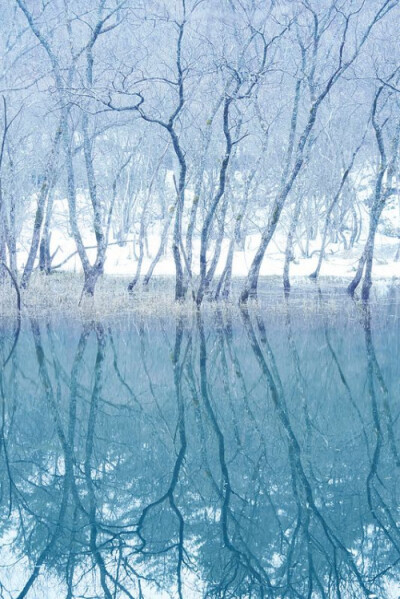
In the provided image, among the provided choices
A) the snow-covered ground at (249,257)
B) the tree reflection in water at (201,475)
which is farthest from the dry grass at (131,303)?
the snow-covered ground at (249,257)

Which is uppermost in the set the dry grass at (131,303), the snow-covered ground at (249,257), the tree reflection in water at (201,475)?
the snow-covered ground at (249,257)

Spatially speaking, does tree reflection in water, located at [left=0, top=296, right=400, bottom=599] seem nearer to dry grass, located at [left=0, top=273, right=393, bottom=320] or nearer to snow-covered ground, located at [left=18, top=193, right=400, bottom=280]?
dry grass, located at [left=0, top=273, right=393, bottom=320]

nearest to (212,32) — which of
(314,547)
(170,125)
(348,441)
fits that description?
(170,125)

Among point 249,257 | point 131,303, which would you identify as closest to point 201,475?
point 131,303

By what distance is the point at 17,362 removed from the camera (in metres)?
10.5

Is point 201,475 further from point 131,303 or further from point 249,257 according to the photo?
point 249,257

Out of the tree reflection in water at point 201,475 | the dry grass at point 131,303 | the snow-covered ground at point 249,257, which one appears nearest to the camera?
the tree reflection in water at point 201,475

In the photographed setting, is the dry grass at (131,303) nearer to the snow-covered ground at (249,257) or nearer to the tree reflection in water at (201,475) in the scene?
the tree reflection in water at (201,475)

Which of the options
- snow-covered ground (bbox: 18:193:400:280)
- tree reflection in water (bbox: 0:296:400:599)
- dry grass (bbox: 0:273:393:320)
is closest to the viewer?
tree reflection in water (bbox: 0:296:400:599)

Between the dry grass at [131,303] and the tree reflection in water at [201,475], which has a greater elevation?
the dry grass at [131,303]

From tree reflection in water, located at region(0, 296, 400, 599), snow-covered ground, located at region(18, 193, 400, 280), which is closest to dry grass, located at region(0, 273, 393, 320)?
tree reflection in water, located at region(0, 296, 400, 599)

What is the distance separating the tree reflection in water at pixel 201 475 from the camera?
411 centimetres

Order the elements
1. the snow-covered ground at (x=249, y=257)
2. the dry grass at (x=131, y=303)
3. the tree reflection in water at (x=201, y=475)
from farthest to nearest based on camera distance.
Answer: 1. the snow-covered ground at (x=249, y=257)
2. the dry grass at (x=131, y=303)
3. the tree reflection in water at (x=201, y=475)

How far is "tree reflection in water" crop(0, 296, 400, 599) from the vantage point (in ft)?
13.5
